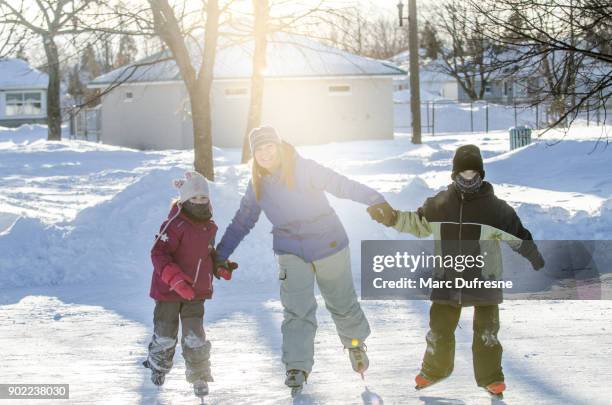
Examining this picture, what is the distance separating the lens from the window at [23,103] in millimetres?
58312

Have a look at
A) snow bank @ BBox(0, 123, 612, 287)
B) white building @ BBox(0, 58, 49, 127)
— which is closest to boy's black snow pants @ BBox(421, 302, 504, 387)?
snow bank @ BBox(0, 123, 612, 287)

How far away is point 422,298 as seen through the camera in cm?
920

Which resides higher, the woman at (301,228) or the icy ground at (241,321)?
the woman at (301,228)

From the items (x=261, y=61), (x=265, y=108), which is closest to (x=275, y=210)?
(x=261, y=61)

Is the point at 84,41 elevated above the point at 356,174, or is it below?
above

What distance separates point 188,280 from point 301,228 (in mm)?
722

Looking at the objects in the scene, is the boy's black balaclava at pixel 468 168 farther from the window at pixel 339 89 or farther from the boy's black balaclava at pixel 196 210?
the window at pixel 339 89

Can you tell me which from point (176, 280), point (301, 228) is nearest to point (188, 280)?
point (176, 280)

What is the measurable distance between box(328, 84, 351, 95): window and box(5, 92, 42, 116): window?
84.5ft

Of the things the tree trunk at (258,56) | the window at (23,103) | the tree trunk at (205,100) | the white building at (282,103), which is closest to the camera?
the tree trunk at (205,100)

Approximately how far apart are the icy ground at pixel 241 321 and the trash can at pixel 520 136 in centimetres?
861

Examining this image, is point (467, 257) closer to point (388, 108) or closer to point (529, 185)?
point (529, 185)

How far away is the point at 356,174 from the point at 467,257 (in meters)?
17.3

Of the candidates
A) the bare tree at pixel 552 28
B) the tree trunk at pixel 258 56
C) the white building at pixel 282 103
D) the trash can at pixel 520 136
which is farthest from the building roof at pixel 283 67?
the bare tree at pixel 552 28
